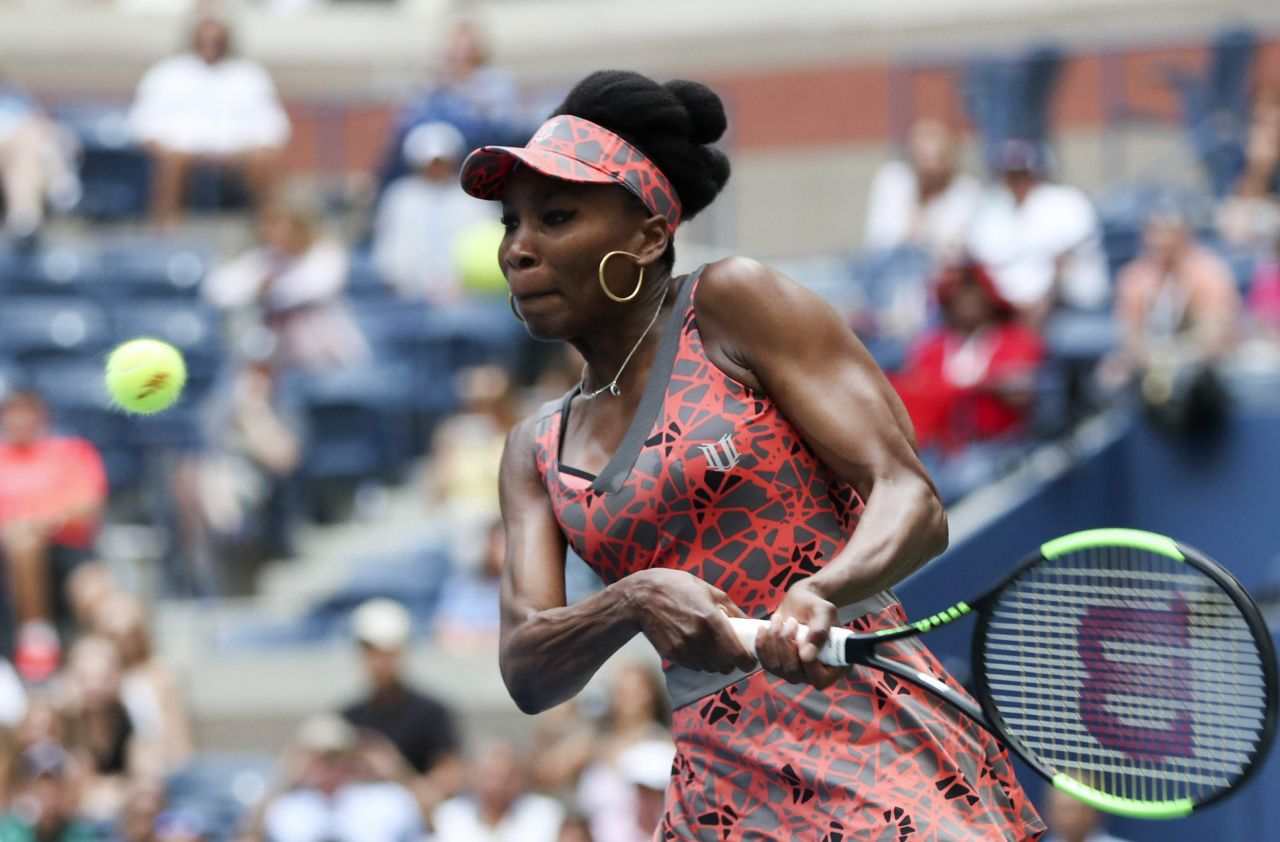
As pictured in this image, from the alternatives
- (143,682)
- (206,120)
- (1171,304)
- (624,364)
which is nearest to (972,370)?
(1171,304)

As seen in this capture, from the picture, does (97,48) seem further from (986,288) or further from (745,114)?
(986,288)

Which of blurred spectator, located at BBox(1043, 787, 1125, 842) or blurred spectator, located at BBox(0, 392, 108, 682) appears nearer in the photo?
blurred spectator, located at BBox(1043, 787, 1125, 842)

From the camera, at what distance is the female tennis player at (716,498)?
3.02 meters

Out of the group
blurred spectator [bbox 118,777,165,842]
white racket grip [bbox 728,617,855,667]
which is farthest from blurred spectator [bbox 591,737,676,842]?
white racket grip [bbox 728,617,855,667]

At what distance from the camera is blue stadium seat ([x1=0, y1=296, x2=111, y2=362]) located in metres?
10.0

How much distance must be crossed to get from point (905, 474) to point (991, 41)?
32.6 feet

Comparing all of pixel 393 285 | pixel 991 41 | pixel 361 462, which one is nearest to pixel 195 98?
pixel 393 285

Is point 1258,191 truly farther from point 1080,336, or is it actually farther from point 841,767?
point 841,767

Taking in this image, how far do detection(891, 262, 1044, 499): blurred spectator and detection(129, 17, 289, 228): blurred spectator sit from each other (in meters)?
4.61

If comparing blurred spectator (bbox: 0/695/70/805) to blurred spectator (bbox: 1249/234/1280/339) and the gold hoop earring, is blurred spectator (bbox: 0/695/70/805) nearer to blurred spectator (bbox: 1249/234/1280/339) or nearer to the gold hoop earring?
blurred spectator (bbox: 1249/234/1280/339)

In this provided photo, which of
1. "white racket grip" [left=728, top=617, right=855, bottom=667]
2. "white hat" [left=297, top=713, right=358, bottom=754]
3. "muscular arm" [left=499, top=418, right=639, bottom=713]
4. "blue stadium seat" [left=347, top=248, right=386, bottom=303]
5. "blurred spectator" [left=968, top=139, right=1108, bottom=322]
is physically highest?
"white racket grip" [left=728, top=617, right=855, bottom=667]

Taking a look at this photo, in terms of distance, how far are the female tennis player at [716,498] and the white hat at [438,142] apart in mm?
6861

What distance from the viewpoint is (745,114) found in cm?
1327

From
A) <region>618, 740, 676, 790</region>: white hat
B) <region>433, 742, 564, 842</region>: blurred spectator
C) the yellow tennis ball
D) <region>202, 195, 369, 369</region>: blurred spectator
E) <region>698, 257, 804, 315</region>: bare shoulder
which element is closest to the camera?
<region>698, 257, 804, 315</region>: bare shoulder
